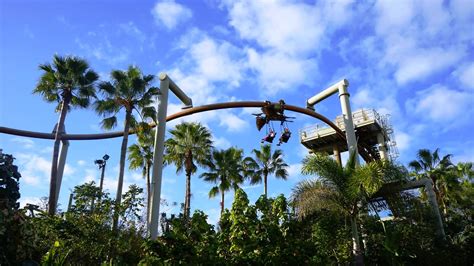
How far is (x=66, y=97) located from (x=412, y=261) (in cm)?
1972

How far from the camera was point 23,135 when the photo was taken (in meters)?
24.2

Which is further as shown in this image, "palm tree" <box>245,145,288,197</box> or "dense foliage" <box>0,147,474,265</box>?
"palm tree" <box>245,145,288,197</box>

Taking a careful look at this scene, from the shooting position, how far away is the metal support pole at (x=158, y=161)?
15242 millimetres

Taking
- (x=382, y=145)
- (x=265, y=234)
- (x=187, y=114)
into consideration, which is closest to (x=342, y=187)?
(x=265, y=234)

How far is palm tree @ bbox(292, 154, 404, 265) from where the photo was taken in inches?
620

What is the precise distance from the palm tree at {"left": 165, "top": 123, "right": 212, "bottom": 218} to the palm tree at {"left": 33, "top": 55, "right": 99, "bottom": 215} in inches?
295

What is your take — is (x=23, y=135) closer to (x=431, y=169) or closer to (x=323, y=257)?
(x=323, y=257)

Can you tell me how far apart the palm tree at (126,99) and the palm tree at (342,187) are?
10.6 m

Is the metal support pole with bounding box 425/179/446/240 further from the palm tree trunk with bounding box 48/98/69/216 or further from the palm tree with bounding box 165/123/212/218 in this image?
the palm tree trunk with bounding box 48/98/69/216

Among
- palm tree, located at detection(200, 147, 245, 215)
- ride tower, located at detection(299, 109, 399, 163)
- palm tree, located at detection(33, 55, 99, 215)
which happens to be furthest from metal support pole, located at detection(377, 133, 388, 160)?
palm tree, located at detection(33, 55, 99, 215)

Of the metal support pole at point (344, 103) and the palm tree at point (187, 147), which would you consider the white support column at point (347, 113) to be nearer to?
the metal support pole at point (344, 103)

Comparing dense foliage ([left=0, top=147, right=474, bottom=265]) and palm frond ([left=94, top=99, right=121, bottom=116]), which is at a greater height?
palm frond ([left=94, top=99, right=121, bottom=116])

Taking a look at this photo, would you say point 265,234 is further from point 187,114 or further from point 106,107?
point 106,107

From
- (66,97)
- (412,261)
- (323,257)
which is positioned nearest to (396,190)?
(412,261)
